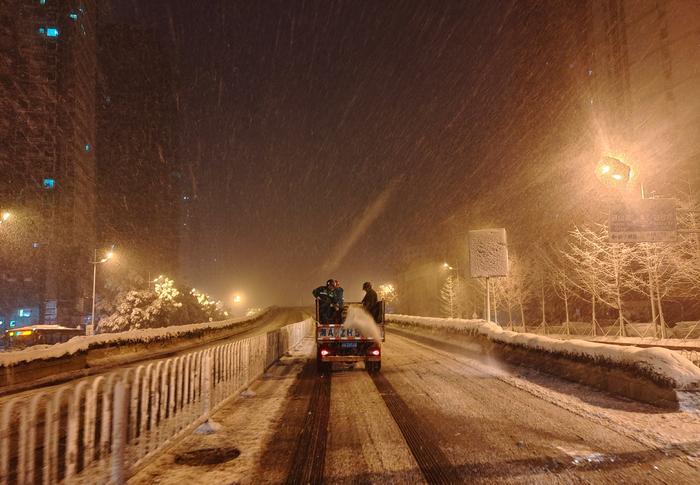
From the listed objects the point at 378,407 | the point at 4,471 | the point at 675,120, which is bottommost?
the point at 378,407

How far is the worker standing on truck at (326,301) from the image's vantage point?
15.7m

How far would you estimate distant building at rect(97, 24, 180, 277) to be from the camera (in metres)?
163

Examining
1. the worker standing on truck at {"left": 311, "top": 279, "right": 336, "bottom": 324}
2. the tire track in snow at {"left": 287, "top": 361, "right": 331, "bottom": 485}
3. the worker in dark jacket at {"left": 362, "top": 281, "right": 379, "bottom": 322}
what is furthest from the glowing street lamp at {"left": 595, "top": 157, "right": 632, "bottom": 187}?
the tire track in snow at {"left": 287, "top": 361, "right": 331, "bottom": 485}

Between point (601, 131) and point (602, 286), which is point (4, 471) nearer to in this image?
point (602, 286)

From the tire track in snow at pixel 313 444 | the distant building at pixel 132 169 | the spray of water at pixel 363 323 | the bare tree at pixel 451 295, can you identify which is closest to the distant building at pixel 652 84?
the bare tree at pixel 451 295

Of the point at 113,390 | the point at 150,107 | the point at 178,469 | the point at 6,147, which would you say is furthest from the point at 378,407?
the point at 150,107

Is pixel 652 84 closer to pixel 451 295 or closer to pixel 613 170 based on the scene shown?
pixel 451 295

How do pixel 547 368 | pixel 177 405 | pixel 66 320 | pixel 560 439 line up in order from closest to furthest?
pixel 560 439 → pixel 177 405 → pixel 547 368 → pixel 66 320

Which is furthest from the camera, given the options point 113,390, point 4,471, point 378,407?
point 378,407

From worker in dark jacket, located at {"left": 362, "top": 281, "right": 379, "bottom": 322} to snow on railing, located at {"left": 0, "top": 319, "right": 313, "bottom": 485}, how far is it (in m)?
7.25

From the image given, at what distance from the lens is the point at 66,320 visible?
9912 cm

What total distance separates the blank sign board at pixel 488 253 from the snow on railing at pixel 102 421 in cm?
1882

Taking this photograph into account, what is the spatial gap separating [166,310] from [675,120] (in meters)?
62.3

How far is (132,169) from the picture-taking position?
178500mm
